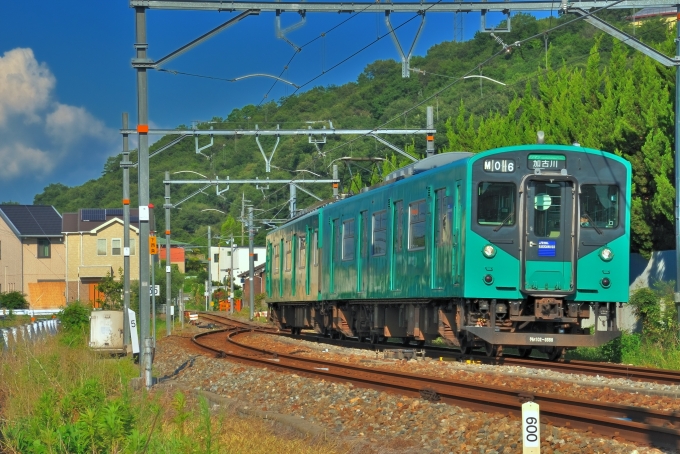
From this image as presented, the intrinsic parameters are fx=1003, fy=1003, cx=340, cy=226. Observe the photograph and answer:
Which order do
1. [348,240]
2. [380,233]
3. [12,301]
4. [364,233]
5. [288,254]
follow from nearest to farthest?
[380,233] < [364,233] < [348,240] < [288,254] < [12,301]

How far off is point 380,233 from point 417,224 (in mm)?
2131

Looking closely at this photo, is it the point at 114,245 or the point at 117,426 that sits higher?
the point at 114,245

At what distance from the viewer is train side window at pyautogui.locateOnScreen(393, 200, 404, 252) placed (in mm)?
18391

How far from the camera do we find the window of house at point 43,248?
225ft

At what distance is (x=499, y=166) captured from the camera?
1552 cm

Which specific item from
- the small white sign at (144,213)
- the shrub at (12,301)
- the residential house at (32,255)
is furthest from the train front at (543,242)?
the residential house at (32,255)

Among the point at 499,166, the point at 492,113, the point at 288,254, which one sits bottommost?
the point at 288,254

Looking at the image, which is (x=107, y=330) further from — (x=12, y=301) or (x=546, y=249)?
(x=12, y=301)

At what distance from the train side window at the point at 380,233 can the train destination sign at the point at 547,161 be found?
4335 millimetres

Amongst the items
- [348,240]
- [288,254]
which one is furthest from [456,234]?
[288,254]

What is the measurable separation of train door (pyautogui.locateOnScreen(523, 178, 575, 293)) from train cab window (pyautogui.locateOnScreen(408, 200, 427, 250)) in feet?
7.30

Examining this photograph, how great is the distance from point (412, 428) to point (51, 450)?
3640 mm

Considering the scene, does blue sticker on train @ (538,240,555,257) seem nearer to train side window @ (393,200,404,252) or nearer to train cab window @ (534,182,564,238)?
train cab window @ (534,182,564,238)

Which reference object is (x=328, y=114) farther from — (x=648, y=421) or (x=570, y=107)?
(x=648, y=421)
